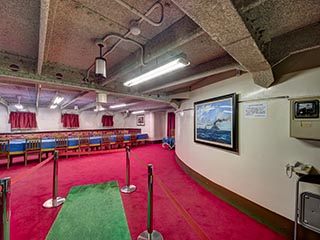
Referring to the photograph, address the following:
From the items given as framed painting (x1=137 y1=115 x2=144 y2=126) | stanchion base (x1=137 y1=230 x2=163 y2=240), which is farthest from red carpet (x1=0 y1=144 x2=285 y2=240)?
framed painting (x1=137 y1=115 x2=144 y2=126)

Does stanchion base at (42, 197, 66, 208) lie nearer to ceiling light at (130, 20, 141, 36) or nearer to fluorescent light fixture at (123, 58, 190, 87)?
fluorescent light fixture at (123, 58, 190, 87)

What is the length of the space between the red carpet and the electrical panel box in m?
1.48

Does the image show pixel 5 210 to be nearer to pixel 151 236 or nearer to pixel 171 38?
pixel 151 236

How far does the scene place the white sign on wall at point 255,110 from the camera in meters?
2.27

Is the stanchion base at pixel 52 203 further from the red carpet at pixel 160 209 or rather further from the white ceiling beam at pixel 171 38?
the white ceiling beam at pixel 171 38

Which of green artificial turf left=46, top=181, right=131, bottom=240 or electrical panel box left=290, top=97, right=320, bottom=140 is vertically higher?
electrical panel box left=290, top=97, right=320, bottom=140

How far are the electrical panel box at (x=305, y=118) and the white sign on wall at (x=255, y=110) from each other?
18.3 inches

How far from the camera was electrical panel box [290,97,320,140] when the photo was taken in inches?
63.4

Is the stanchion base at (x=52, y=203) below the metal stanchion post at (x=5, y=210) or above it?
below

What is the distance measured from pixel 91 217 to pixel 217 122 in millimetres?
2841

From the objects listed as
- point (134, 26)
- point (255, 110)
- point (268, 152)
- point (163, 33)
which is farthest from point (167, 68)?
point (268, 152)

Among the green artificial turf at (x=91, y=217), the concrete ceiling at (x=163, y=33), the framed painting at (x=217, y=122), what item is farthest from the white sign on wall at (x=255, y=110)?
the green artificial turf at (x=91, y=217)

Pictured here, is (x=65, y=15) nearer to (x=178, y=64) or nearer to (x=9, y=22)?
(x=9, y=22)

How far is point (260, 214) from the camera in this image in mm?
2270
